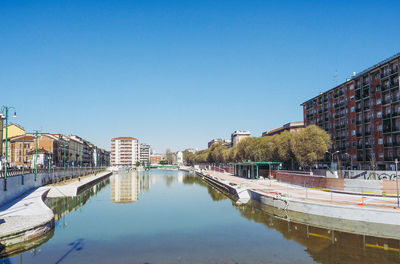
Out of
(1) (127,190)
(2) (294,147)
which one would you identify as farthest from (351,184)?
(1) (127,190)

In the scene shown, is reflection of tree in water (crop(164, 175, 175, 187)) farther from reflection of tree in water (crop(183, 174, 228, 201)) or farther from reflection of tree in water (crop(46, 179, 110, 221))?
reflection of tree in water (crop(46, 179, 110, 221))

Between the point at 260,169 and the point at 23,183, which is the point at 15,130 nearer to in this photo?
the point at 23,183

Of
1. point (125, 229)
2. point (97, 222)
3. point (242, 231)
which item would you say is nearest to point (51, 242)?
point (125, 229)

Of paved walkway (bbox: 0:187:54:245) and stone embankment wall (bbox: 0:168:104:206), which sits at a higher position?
stone embankment wall (bbox: 0:168:104:206)

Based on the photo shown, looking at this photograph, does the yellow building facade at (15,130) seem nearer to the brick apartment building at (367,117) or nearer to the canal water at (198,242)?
the canal water at (198,242)

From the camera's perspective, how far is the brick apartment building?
66.1 m

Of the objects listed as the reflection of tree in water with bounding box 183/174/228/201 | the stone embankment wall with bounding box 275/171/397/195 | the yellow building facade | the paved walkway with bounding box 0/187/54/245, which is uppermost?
the yellow building facade

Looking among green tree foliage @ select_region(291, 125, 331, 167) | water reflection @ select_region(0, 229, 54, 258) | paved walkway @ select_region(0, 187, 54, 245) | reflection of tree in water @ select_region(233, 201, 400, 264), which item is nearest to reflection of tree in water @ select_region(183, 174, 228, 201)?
green tree foliage @ select_region(291, 125, 331, 167)

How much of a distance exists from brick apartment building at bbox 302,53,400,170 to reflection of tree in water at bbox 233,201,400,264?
101 feet

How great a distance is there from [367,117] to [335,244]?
5734 centimetres

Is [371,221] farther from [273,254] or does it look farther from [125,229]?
[125,229]

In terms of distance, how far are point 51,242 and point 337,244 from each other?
23375 mm

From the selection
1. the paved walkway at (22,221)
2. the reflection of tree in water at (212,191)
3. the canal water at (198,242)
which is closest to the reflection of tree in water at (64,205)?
the canal water at (198,242)

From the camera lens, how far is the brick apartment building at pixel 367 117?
66.1m
